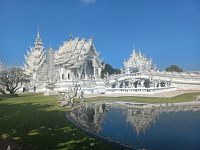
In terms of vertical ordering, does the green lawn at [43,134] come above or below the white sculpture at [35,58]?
below

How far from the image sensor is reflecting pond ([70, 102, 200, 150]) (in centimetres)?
1637

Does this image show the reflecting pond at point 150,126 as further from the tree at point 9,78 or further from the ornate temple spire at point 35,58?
the ornate temple spire at point 35,58

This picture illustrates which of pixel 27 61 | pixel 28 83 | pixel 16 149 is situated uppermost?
pixel 27 61

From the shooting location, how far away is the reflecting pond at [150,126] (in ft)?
53.7

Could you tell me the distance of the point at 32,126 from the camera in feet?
64.5

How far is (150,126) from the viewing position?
2134 centimetres

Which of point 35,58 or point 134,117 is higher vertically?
point 35,58

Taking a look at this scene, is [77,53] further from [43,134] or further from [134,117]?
[43,134]

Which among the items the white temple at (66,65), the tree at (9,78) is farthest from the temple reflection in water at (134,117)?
the white temple at (66,65)

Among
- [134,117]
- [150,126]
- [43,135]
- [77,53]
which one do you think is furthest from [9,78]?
[43,135]

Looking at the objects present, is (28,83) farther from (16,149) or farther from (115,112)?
(16,149)

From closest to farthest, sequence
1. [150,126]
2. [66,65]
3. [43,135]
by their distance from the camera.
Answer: [43,135]
[150,126]
[66,65]

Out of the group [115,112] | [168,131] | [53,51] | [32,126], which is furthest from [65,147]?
[53,51]

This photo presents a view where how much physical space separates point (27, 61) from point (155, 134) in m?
71.2
